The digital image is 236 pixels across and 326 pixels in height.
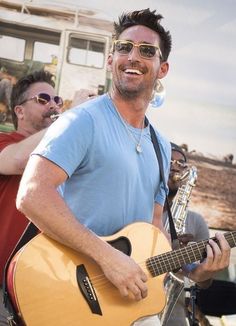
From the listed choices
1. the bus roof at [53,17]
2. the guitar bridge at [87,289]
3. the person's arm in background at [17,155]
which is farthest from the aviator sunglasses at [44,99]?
the bus roof at [53,17]

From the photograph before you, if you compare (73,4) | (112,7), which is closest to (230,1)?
(112,7)

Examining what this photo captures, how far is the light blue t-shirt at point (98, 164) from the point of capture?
171 cm

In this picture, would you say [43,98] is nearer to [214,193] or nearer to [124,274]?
[124,274]

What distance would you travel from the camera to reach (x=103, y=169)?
1806mm

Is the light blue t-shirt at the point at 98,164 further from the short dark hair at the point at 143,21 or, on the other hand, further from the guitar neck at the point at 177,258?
the short dark hair at the point at 143,21

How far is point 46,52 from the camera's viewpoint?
162 inches

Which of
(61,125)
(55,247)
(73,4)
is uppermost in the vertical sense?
(73,4)

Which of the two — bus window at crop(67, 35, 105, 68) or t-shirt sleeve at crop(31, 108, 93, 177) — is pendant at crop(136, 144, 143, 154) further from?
bus window at crop(67, 35, 105, 68)

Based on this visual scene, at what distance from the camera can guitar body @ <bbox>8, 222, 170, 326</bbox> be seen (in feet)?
5.31

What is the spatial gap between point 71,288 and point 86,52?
9.08 ft

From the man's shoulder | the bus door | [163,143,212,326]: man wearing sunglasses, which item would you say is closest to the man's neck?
the man's shoulder

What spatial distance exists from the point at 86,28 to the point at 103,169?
262cm

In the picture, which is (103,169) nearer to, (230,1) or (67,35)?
(67,35)

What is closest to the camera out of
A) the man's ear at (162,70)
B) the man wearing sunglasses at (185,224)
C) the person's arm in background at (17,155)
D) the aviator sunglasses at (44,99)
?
the man's ear at (162,70)
